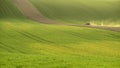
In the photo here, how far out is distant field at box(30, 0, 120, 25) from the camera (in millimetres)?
37344

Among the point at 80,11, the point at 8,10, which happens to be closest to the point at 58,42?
the point at 8,10

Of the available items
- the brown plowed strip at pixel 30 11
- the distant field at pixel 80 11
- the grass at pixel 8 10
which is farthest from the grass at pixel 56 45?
the distant field at pixel 80 11

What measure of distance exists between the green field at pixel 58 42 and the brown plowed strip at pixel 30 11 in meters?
0.94

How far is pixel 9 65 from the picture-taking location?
1040 cm

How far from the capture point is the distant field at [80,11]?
123 feet

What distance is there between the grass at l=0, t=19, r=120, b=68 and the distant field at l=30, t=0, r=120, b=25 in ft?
33.4

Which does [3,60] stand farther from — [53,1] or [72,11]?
[53,1]

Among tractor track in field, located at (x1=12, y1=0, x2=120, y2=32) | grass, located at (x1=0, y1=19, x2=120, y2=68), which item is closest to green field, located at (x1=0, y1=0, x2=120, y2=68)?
grass, located at (x1=0, y1=19, x2=120, y2=68)

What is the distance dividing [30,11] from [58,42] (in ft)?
60.2

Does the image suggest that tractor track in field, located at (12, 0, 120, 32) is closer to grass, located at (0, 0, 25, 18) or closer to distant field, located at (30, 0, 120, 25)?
grass, located at (0, 0, 25, 18)

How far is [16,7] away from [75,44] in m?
20.8

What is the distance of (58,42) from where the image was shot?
2147 centimetres

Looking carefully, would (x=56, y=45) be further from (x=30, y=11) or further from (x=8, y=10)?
(x=30, y=11)

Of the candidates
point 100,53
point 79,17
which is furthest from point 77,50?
point 79,17
